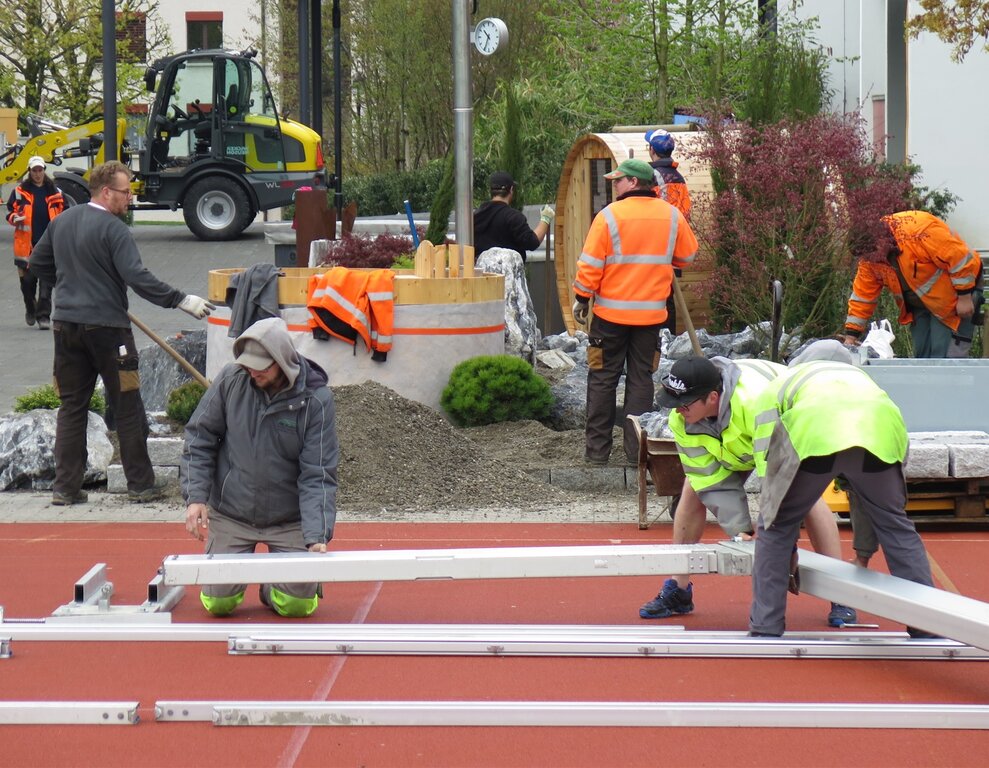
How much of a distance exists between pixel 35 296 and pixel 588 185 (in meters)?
7.09

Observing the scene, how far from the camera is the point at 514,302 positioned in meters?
13.1

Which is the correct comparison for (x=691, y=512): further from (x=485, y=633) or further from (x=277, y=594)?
(x=277, y=594)

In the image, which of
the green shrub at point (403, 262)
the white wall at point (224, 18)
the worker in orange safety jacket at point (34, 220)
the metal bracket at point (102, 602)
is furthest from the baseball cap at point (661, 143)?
the white wall at point (224, 18)

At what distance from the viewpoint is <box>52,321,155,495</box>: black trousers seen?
30.5 feet

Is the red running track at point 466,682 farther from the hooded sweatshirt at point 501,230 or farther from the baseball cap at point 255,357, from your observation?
the hooded sweatshirt at point 501,230

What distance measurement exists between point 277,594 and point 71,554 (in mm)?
2077

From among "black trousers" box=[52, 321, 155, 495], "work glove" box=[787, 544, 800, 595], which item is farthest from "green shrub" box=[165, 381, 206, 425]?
"work glove" box=[787, 544, 800, 595]

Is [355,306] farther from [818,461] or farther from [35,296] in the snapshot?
[35,296]

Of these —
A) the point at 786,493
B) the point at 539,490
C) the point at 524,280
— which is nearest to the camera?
the point at 786,493

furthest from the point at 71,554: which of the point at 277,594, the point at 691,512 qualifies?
the point at 691,512

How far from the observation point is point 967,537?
8.71 metres

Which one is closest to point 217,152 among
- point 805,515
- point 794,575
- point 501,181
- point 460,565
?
point 501,181

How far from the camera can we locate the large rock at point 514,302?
13.0 meters

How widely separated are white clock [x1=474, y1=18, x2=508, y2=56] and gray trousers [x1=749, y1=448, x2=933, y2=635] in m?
7.86
